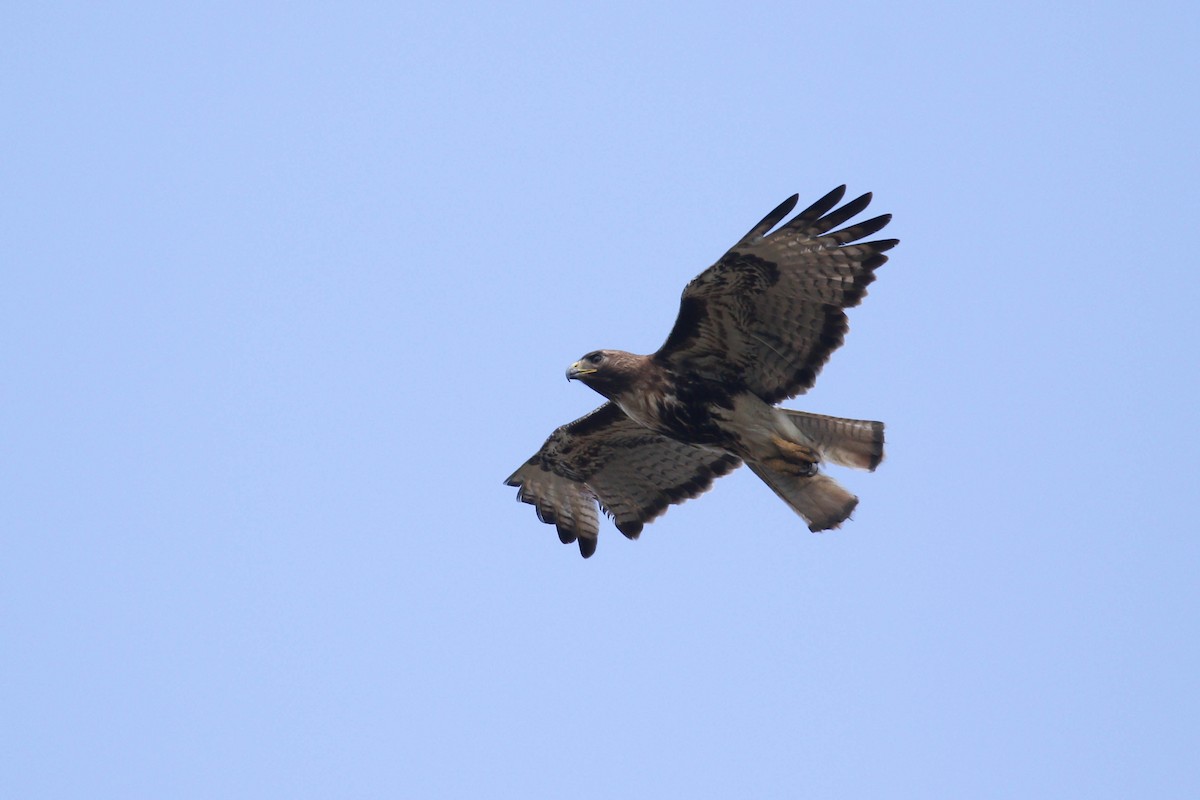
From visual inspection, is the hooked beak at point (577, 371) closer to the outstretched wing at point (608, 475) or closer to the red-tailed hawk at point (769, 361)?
the red-tailed hawk at point (769, 361)

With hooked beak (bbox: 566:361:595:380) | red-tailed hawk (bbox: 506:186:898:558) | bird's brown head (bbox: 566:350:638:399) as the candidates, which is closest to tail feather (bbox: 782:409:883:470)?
red-tailed hawk (bbox: 506:186:898:558)

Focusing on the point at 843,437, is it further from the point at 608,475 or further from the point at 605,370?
the point at 608,475

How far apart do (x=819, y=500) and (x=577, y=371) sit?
1.99m

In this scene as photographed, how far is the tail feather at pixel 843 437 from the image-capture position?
37.5ft

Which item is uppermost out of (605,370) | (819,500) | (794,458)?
(605,370)

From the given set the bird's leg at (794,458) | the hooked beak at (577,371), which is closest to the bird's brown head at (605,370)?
the hooked beak at (577,371)

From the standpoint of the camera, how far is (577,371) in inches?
468

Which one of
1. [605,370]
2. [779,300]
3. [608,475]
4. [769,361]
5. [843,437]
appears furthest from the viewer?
[608,475]

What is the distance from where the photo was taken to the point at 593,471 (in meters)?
13.2

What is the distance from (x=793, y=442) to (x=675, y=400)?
2.95ft

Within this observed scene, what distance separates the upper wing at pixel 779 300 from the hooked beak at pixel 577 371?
0.51m

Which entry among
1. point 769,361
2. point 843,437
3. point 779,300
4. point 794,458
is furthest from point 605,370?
point 843,437

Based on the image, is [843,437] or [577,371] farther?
[577,371]

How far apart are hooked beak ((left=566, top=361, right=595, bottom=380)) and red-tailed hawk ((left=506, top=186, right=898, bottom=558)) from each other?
0.03 ft
